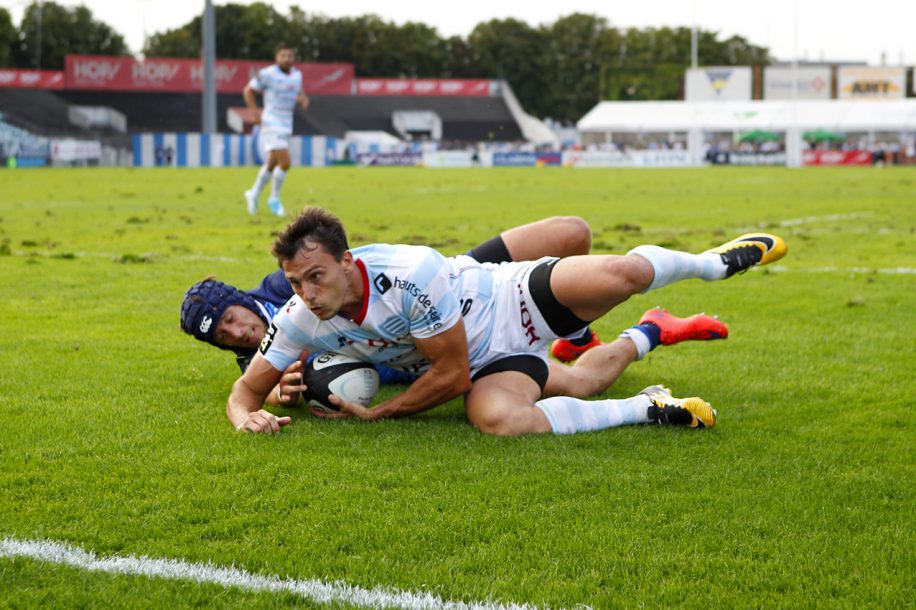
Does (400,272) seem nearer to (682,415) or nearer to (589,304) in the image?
(589,304)

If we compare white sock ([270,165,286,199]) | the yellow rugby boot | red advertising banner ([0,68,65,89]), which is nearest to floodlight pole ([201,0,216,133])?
red advertising banner ([0,68,65,89])

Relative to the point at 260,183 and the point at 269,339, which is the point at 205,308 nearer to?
the point at 269,339

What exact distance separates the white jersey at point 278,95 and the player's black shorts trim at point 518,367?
13538 millimetres

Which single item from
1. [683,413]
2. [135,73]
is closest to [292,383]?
[683,413]

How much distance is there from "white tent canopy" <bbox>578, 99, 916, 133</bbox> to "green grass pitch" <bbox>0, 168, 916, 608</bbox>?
5774 centimetres

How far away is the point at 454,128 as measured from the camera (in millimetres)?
82750

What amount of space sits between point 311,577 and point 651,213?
14418 mm

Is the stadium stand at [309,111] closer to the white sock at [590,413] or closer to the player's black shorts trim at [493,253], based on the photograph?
the player's black shorts trim at [493,253]

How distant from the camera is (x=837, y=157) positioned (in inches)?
2131

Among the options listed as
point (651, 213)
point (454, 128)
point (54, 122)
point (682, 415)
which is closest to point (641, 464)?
point (682, 415)

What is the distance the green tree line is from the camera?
3364 inches

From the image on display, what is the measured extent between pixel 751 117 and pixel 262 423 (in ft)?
210

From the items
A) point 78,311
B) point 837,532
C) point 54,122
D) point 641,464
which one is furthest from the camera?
point 54,122

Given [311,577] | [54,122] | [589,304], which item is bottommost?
[311,577]
